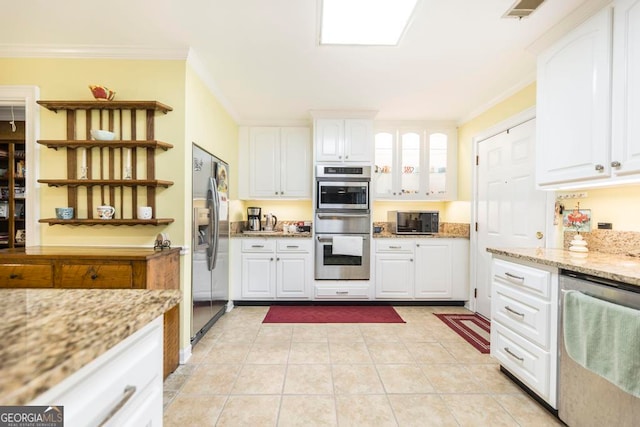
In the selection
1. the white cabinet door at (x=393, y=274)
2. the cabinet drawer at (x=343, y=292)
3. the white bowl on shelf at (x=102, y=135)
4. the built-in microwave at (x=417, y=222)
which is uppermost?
the white bowl on shelf at (x=102, y=135)

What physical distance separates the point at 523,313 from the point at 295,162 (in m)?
2.94

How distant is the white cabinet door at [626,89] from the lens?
146cm

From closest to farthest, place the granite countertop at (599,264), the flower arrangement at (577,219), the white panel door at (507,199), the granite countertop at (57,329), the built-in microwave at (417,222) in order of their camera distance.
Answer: the granite countertop at (57,329) → the granite countertop at (599,264) → the flower arrangement at (577,219) → the white panel door at (507,199) → the built-in microwave at (417,222)

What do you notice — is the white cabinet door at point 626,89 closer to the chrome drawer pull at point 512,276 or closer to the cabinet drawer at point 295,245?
the chrome drawer pull at point 512,276

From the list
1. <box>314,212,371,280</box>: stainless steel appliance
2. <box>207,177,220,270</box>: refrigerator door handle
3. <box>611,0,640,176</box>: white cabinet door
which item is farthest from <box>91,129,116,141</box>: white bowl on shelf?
<box>611,0,640,176</box>: white cabinet door

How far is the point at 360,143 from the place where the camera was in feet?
12.1

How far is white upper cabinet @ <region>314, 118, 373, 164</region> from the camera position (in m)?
3.66

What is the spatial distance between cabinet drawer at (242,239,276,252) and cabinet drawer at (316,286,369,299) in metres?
0.78

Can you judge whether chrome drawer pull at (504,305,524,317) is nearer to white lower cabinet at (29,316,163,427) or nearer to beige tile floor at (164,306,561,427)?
beige tile floor at (164,306,561,427)

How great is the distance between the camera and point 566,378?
1577 millimetres

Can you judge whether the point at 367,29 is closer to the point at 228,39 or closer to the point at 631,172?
the point at 228,39

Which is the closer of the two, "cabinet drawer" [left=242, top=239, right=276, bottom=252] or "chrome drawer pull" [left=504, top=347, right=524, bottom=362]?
"chrome drawer pull" [left=504, top=347, right=524, bottom=362]

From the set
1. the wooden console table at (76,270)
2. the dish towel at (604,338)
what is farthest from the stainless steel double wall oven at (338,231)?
the dish towel at (604,338)

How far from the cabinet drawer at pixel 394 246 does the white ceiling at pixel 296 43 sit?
169 cm
